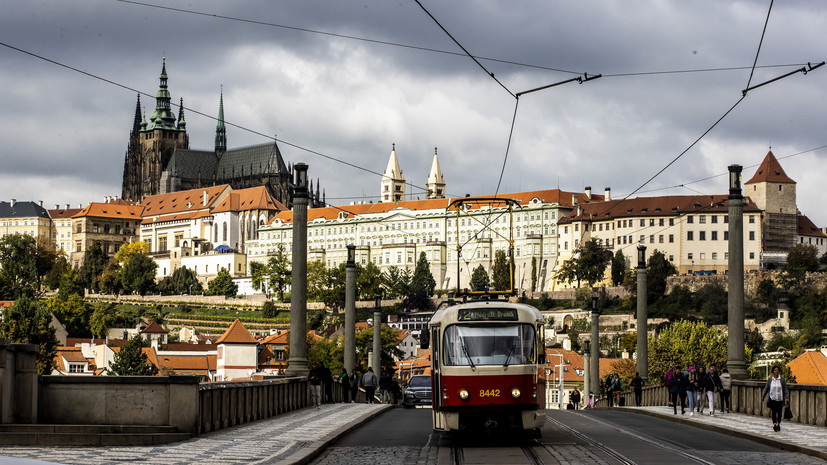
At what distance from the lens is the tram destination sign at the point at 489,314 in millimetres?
20625

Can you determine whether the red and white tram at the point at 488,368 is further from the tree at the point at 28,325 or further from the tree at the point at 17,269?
the tree at the point at 17,269

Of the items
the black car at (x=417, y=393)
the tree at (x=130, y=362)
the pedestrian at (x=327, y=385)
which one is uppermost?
the pedestrian at (x=327, y=385)

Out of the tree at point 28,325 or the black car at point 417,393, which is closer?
the black car at point 417,393

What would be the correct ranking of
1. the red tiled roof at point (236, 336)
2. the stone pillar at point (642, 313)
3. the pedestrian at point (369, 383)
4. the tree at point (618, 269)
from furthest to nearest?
1. the tree at point (618, 269)
2. the red tiled roof at point (236, 336)
3. the stone pillar at point (642, 313)
4. the pedestrian at point (369, 383)

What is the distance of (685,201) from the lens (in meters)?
166

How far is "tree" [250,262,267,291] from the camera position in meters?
181

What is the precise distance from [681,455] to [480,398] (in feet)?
11.7

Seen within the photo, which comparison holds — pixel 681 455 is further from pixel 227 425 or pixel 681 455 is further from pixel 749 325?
pixel 749 325

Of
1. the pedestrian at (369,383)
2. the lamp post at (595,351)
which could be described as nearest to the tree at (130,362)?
the lamp post at (595,351)

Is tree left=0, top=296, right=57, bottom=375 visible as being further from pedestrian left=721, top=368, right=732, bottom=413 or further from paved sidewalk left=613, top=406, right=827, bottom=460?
paved sidewalk left=613, top=406, right=827, bottom=460

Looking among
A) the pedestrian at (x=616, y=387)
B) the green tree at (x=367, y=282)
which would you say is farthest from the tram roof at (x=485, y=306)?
the green tree at (x=367, y=282)

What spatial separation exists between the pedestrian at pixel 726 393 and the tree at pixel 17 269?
512 ft

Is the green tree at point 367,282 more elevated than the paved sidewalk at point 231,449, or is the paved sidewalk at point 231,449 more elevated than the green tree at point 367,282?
the green tree at point 367,282

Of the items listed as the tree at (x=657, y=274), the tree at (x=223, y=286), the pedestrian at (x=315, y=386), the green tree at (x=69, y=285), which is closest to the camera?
the pedestrian at (x=315, y=386)
